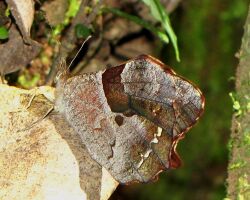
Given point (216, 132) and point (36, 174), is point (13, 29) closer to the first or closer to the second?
point (36, 174)

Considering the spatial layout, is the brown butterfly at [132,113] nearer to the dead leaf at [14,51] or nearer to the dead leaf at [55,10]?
the dead leaf at [14,51]

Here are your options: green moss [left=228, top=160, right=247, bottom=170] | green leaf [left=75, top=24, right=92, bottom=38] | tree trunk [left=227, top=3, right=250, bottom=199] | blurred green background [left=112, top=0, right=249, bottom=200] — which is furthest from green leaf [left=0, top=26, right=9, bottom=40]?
blurred green background [left=112, top=0, right=249, bottom=200]

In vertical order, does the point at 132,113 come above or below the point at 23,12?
below

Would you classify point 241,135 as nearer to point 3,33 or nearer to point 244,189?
point 244,189

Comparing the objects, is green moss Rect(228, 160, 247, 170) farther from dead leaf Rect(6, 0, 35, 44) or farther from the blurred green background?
the blurred green background

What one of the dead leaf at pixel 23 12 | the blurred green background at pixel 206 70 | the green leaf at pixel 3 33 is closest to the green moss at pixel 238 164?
the dead leaf at pixel 23 12

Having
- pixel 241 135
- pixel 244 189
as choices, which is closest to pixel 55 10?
pixel 241 135
